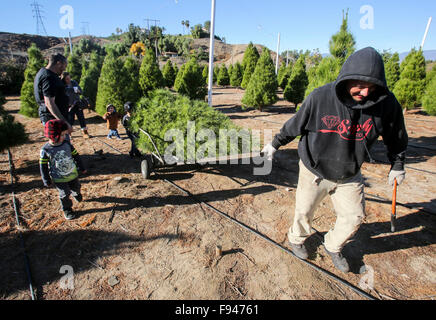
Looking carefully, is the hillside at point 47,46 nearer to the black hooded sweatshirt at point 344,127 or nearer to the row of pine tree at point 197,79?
the row of pine tree at point 197,79

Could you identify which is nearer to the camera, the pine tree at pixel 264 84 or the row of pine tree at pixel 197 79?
the row of pine tree at pixel 197 79

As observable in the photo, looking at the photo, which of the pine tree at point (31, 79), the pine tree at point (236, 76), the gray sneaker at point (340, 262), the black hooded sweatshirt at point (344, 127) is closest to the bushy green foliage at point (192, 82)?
the pine tree at point (31, 79)

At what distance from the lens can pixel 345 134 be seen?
6.69 ft

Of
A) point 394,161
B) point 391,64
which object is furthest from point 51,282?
point 391,64

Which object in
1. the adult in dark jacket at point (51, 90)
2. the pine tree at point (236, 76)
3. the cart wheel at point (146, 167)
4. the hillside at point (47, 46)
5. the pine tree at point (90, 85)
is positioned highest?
the hillside at point (47, 46)

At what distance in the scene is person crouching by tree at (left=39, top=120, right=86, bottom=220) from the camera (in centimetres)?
305

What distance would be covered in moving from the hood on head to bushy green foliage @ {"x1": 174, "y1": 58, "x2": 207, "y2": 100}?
952 centimetres

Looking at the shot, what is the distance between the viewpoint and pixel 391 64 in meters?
15.4

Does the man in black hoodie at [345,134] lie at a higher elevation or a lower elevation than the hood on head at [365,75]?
lower

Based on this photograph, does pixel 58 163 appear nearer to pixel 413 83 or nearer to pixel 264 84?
pixel 264 84

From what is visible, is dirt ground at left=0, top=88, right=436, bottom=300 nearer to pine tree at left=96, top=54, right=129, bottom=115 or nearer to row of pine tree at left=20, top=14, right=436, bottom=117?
row of pine tree at left=20, top=14, right=436, bottom=117

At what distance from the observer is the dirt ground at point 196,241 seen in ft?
7.44

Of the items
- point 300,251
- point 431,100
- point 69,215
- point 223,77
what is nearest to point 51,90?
point 69,215

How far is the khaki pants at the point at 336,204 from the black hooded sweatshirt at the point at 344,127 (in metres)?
0.09
